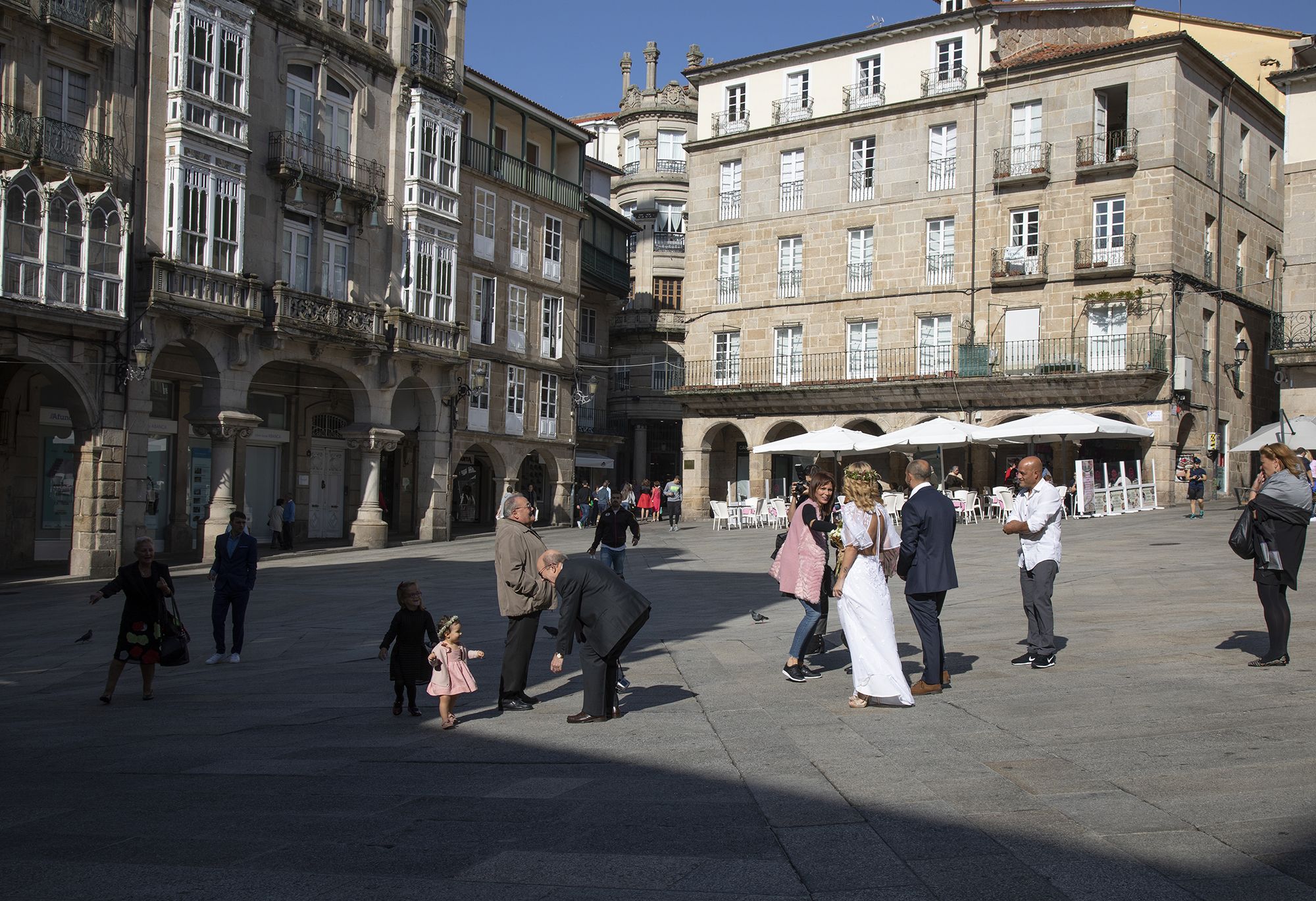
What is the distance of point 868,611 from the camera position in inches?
358

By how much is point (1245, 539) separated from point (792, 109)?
34179mm

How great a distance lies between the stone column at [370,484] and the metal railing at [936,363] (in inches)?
570

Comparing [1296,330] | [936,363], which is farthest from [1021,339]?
[1296,330]

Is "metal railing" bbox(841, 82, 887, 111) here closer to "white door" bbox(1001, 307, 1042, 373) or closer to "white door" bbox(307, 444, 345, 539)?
"white door" bbox(1001, 307, 1042, 373)

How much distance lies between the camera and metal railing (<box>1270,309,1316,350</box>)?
32656 millimetres

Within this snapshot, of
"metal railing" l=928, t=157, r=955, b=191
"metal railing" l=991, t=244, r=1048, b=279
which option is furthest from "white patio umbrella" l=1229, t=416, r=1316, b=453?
"metal railing" l=928, t=157, r=955, b=191

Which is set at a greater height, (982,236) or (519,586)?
(982,236)

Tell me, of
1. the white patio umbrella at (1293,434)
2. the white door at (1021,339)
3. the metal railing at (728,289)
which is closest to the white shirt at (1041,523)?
the white patio umbrella at (1293,434)

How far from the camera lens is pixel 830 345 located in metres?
40.8

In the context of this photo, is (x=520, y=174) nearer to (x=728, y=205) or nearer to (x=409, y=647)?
(x=728, y=205)

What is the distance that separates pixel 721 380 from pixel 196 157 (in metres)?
21.7

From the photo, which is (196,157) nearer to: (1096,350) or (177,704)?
(177,704)

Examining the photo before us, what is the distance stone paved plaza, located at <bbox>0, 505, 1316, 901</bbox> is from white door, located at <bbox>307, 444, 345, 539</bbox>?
1942cm

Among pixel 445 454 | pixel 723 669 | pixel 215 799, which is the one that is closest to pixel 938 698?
pixel 723 669
